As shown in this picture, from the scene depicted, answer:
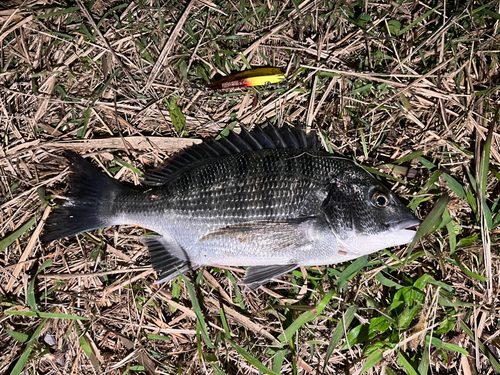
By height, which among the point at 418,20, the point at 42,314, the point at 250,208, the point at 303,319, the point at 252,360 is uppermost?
the point at 418,20

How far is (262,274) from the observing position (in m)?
2.94

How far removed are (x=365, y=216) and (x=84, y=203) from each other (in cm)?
239

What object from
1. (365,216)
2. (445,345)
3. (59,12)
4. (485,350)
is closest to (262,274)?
(365,216)

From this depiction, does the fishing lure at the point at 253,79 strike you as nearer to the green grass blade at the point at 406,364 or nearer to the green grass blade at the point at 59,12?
the green grass blade at the point at 59,12

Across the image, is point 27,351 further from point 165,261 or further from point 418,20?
point 418,20

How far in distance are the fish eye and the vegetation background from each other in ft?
1.24

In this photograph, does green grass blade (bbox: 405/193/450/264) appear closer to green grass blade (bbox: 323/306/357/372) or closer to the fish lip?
the fish lip

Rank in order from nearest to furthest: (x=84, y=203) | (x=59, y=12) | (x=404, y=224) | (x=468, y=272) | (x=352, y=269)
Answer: (x=404, y=224)
(x=468, y=272)
(x=352, y=269)
(x=84, y=203)
(x=59, y=12)

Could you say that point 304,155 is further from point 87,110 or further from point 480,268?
point 87,110

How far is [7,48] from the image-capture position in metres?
3.34

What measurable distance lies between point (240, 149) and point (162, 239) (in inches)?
41.6

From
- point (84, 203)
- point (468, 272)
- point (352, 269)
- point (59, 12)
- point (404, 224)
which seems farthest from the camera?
point (59, 12)

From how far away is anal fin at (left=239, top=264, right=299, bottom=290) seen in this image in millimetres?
2881

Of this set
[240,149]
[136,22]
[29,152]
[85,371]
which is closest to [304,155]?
[240,149]
